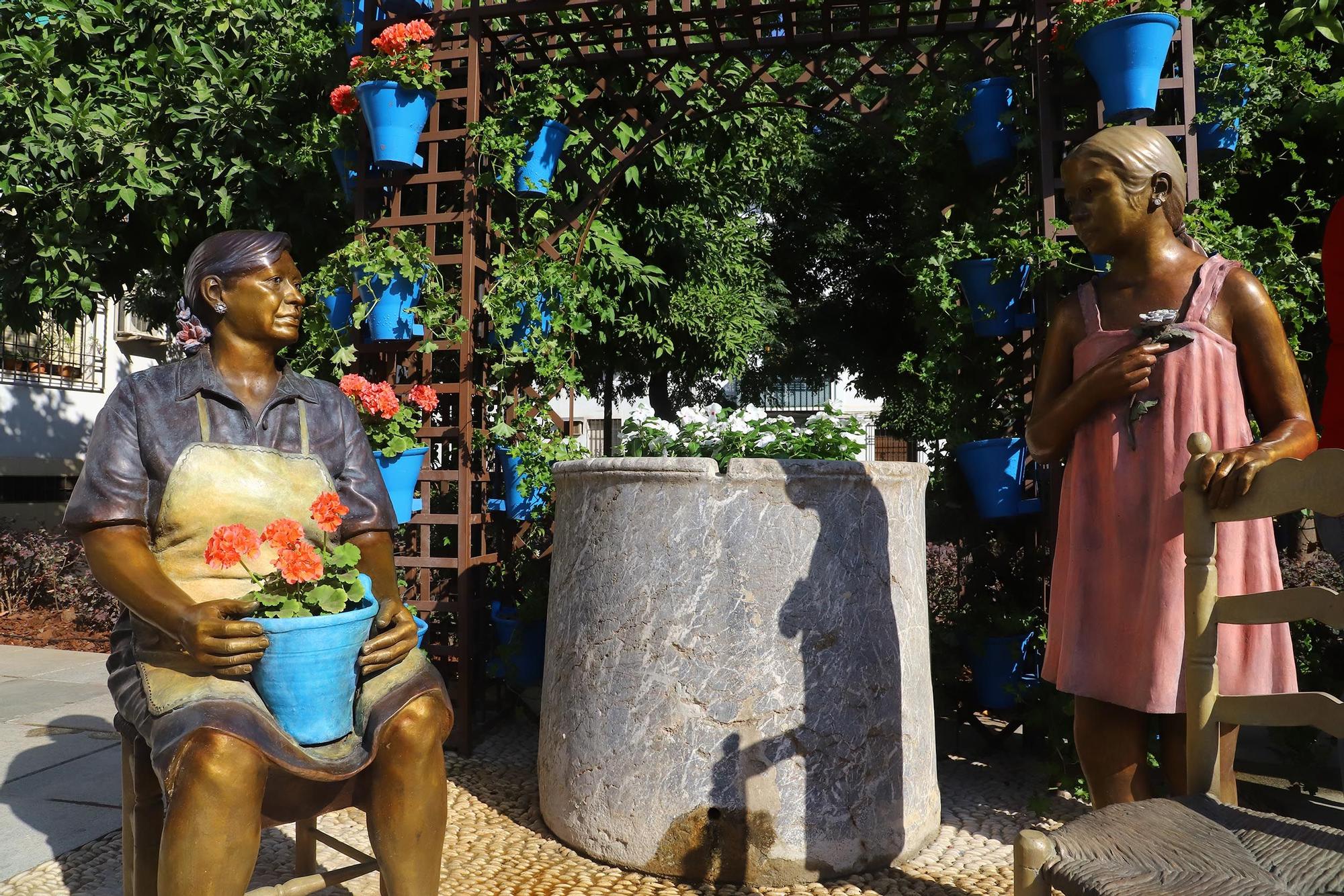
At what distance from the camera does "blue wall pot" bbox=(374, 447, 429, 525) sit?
13.5ft

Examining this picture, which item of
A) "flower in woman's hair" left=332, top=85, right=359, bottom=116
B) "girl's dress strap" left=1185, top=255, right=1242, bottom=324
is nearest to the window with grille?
"flower in woman's hair" left=332, top=85, right=359, bottom=116

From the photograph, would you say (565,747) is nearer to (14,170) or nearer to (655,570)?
(655,570)

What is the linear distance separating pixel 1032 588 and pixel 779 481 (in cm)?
171

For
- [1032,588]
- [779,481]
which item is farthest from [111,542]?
[1032,588]

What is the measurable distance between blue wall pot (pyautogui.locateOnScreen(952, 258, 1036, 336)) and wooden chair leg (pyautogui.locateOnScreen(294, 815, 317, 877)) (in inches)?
111

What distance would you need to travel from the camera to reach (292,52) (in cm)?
523

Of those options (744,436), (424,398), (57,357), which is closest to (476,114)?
(424,398)

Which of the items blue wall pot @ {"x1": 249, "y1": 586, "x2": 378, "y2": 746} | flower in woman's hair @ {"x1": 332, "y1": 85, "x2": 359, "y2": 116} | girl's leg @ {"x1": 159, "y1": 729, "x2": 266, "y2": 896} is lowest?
girl's leg @ {"x1": 159, "y1": 729, "x2": 266, "y2": 896}

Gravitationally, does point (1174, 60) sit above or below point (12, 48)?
below

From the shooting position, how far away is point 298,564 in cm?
192

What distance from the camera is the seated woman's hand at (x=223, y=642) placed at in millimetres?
1880

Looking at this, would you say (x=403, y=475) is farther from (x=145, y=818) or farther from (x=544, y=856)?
(x=145, y=818)

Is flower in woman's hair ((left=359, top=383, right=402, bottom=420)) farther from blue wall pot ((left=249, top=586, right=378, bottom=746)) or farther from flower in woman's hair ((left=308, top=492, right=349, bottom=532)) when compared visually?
blue wall pot ((left=249, top=586, right=378, bottom=746))

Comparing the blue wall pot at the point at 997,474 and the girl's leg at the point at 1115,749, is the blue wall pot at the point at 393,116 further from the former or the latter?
the girl's leg at the point at 1115,749
